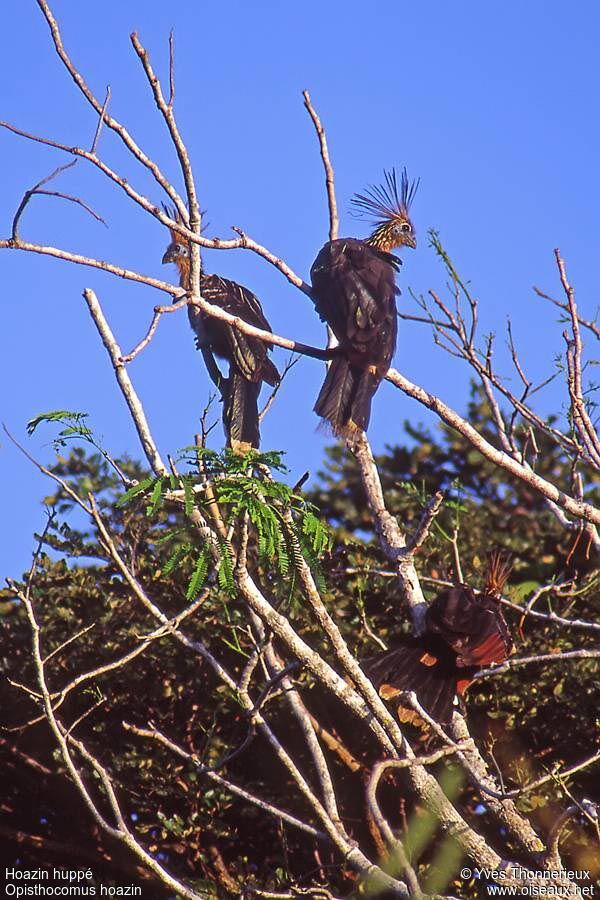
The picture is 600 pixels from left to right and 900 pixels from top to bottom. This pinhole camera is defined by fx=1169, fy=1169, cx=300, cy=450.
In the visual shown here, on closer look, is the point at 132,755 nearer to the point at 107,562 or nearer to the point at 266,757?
the point at 266,757

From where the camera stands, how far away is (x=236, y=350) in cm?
757

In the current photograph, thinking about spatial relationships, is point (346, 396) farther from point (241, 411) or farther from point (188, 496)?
point (188, 496)

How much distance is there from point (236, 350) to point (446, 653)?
3111 mm

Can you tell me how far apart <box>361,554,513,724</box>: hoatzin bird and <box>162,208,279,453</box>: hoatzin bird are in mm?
2377

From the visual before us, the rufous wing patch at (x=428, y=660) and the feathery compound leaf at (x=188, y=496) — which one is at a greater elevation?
the feathery compound leaf at (x=188, y=496)

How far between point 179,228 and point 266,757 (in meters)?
3.13

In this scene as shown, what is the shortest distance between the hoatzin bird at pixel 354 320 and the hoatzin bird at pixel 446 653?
1.15m

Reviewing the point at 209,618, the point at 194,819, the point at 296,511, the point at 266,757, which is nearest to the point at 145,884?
the point at 194,819

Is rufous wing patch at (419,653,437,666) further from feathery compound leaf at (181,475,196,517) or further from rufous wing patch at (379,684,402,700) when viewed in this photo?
feathery compound leaf at (181,475,196,517)

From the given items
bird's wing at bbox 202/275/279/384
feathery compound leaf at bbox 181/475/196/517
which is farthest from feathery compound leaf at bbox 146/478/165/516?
bird's wing at bbox 202/275/279/384

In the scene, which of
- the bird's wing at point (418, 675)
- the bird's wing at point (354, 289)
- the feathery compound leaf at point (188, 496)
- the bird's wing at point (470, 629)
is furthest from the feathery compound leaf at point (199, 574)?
the bird's wing at point (354, 289)

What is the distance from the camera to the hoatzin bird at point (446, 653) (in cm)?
493

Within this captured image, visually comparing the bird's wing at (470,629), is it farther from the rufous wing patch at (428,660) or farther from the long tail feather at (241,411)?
the long tail feather at (241,411)

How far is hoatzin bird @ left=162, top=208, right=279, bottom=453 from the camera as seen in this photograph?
738cm
